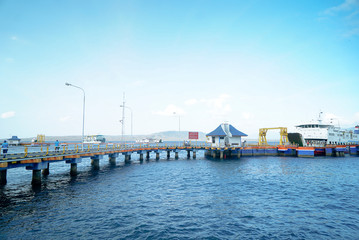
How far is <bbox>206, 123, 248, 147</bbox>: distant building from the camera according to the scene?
5475cm

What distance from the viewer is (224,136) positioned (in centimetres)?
5494

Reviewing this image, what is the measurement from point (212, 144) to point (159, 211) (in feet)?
138

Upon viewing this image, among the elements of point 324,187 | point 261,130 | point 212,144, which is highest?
point 261,130

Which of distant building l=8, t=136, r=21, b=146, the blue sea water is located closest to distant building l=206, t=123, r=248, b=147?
the blue sea water

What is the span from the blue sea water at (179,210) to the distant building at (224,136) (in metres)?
29.2

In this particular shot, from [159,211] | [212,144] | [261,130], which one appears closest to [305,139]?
[261,130]

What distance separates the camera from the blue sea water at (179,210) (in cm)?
1240

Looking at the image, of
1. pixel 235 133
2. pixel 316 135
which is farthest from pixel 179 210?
pixel 316 135

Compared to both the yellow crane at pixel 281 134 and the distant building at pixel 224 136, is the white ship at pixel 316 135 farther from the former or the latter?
the distant building at pixel 224 136

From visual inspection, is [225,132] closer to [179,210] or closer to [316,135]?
[316,135]

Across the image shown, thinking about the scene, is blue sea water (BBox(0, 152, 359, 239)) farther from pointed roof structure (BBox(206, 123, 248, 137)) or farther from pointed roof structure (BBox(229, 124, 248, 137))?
pointed roof structure (BBox(229, 124, 248, 137))

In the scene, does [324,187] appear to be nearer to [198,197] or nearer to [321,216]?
[321,216]

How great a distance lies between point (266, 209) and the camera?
16.5m

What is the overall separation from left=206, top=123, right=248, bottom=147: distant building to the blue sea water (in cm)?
2916
